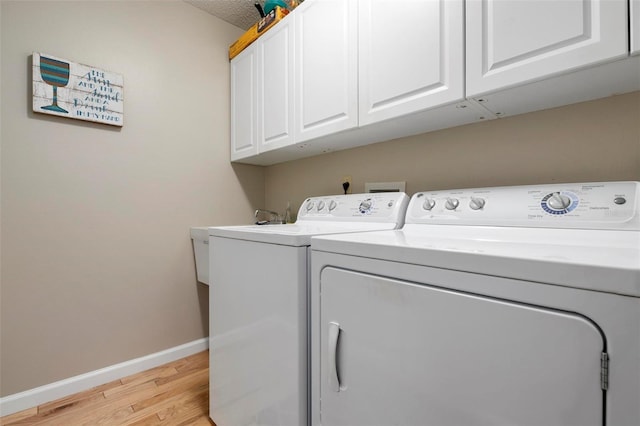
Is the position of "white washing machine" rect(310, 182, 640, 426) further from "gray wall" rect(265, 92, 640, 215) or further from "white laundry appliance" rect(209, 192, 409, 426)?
"gray wall" rect(265, 92, 640, 215)

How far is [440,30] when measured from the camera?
1.10 meters

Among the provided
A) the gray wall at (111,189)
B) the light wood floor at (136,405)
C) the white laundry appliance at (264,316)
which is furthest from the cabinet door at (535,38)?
the light wood floor at (136,405)

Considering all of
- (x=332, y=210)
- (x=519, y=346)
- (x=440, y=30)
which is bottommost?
(x=519, y=346)

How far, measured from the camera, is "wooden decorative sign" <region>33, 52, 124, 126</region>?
1.55 metres

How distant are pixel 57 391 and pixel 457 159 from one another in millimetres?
2415

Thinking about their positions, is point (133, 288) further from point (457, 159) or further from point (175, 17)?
point (457, 159)

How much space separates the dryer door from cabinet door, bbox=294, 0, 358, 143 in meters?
0.92

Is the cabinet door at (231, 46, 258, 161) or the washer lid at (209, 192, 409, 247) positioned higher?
the cabinet door at (231, 46, 258, 161)

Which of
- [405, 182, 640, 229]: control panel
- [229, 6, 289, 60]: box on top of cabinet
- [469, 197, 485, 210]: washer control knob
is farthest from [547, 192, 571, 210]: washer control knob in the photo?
[229, 6, 289, 60]: box on top of cabinet

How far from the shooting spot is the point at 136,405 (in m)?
1.56

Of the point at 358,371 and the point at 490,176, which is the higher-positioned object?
the point at 490,176

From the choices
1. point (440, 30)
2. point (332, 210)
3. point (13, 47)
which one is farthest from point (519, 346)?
point (13, 47)

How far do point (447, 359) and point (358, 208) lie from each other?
0.98m

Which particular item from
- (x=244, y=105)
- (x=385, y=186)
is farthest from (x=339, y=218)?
(x=244, y=105)
